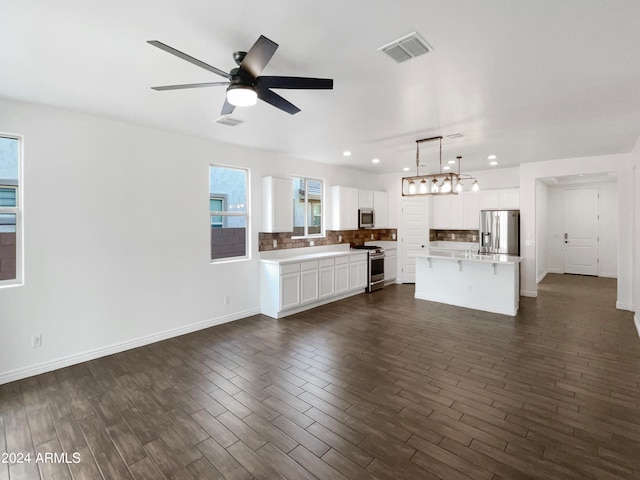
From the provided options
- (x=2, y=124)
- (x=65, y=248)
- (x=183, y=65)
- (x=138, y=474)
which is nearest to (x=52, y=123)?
(x=2, y=124)

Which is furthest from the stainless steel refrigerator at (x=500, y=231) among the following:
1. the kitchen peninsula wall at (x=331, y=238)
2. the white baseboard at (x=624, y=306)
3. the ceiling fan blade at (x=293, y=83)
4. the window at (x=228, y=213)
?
the ceiling fan blade at (x=293, y=83)

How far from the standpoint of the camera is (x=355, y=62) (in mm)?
2434

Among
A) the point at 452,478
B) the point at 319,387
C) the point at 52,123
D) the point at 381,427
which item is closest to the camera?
the point at 452,478

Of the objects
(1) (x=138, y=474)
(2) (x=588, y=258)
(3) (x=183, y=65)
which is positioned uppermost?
(3) (x=183, y=65)

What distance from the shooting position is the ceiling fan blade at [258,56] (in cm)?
177

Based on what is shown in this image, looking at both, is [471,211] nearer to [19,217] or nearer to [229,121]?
[229,121]

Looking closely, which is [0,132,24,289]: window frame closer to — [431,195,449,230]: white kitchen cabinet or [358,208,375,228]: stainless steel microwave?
[358,208,375,228]: stainless steel microwave

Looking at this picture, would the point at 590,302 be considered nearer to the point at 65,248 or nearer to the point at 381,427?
the point at 381,427

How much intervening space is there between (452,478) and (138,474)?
193 centimetres

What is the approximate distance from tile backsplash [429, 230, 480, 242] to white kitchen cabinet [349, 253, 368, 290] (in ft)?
7.83

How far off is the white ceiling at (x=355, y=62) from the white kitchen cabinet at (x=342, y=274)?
2774 millimetres

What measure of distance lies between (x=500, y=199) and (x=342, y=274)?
156 inches

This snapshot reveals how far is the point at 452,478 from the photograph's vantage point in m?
1.91

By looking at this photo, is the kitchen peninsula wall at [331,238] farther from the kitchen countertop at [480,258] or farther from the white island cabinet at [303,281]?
the kitchen countertop at [480,258]
